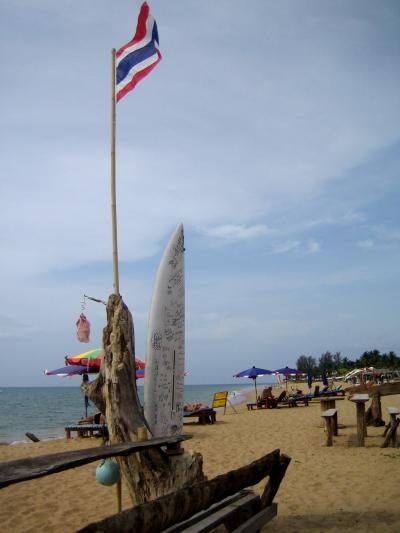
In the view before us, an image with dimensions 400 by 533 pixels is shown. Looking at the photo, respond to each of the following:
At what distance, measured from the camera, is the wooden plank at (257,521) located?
3766 millimetres

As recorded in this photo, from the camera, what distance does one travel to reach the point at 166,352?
517 centimetres

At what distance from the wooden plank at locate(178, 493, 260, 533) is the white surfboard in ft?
3.87

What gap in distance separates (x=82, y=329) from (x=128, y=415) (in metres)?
3.18

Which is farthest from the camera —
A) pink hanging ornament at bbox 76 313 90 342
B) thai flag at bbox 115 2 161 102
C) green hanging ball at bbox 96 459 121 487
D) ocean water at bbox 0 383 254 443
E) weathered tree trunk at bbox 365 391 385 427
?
ocean water at bbox 0 383 254 443

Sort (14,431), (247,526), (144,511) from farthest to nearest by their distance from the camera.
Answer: (14,431), (247,526), (144,511)

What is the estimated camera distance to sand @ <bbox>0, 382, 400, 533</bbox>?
4984mm

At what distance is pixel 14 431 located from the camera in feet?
74.2

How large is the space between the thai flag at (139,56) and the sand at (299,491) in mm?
5397

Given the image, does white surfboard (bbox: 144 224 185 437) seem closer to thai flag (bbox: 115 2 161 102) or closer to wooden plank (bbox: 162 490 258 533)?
wooden plank (bbox: 162 490 258 533)

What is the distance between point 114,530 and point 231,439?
9.62 m

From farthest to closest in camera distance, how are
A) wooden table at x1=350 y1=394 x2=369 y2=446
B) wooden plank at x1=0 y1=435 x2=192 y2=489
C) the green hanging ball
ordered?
1. wooden table at x1=350 y1=394 x2=369 y2=446
2. the green hanging ball
3. wooden plank at x1=0 y1=435 x2=192 y2=489

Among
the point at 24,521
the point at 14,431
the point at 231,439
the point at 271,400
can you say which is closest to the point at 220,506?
the point at 24,521

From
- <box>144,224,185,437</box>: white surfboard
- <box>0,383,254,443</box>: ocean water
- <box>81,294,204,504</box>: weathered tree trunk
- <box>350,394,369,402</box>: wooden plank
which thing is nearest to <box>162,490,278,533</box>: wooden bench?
<box>81,294,204,504</box>: weathered tree trunk

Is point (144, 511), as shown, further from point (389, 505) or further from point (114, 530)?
point (389, 505)
